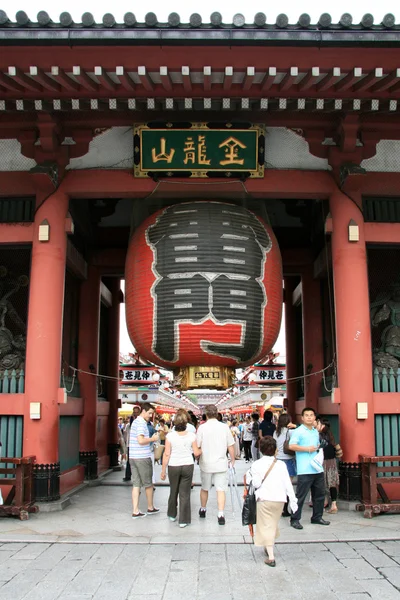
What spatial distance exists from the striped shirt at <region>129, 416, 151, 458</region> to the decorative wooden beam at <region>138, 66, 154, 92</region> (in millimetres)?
4744

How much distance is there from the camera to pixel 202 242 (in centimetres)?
898

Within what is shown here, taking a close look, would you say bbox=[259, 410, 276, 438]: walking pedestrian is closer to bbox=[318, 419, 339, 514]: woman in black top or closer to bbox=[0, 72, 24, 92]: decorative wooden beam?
bbox=[318, 419, 339, 514]: woman in black top

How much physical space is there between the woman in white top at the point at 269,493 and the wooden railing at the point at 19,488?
387 centimetres

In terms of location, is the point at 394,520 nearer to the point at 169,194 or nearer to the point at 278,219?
the point at 169,194

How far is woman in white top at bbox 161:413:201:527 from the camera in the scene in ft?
24.3

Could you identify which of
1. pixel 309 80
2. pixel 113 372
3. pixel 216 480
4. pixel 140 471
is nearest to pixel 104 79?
pixel 309 80

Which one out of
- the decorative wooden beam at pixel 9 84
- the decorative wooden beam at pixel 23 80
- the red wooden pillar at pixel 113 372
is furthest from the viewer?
the red wooden pillar at pixel 113 372

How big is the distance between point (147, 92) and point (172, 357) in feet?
13.4

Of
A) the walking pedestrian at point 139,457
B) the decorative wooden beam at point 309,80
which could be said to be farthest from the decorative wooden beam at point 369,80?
the walking pedestrian at point 139,457

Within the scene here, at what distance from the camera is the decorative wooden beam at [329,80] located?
771 cm

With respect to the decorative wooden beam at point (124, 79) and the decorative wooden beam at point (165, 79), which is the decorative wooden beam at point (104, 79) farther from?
the decorative wooden beam at point (165, 79)

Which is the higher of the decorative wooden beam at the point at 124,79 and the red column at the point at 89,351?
the decorative wooden beam at the point at 124,79

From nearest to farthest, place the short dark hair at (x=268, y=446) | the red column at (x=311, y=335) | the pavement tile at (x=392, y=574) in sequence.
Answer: the pavement tile at (x=392, y=574) → the short dark hair at (x=268, y=446) → the red column at (x=311, y=335)

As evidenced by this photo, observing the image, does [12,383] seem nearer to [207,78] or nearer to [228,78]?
[207,78]
